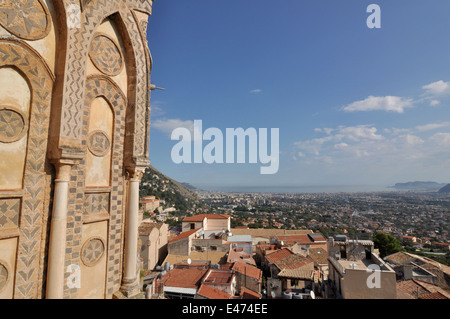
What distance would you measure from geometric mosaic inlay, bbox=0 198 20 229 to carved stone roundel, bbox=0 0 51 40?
201 cm

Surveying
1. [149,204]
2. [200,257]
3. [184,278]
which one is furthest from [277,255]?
[149,204]

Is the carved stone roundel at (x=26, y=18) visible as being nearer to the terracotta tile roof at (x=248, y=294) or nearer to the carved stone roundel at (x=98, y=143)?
the carved stone roundel at (x=98, y=143)

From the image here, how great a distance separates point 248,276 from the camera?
13.7m

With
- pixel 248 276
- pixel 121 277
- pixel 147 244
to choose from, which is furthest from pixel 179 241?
pixel 121 277

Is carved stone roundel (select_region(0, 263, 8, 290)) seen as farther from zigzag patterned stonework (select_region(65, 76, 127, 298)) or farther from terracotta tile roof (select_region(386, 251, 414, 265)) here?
terracotta tile roof (select_region(386, 251, 414, 265))

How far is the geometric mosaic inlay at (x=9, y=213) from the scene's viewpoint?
274 centimetres

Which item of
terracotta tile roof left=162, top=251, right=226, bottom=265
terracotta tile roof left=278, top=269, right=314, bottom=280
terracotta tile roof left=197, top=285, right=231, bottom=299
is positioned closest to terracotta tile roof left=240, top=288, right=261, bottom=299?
Answer: terracotta tile roof left=197, top=285, right=231, bottom=299

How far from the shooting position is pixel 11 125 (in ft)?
9.40

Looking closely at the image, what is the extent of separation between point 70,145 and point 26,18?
64.7 inches

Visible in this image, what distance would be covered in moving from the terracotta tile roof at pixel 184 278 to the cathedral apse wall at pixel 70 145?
8893 mm

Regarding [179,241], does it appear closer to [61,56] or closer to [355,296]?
[355,296]

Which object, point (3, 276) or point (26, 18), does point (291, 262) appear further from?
point (26, 18)

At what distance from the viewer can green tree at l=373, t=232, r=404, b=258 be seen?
2588cm

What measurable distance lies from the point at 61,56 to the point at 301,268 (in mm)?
16221
